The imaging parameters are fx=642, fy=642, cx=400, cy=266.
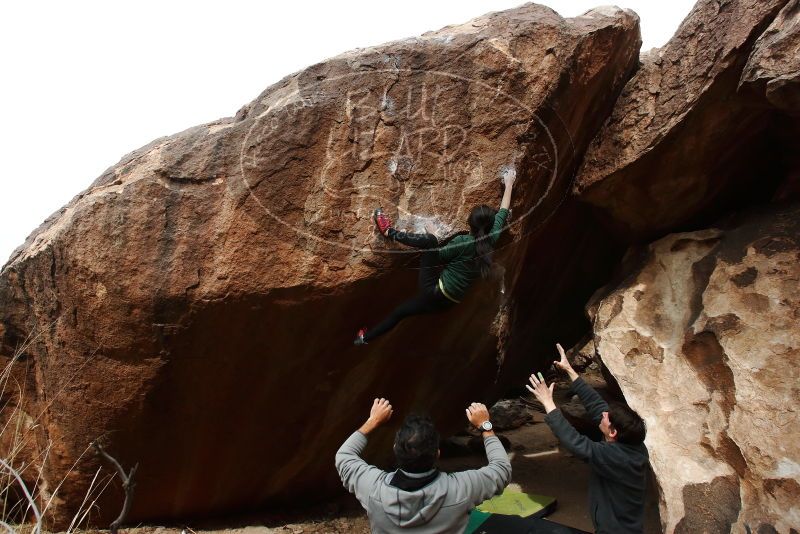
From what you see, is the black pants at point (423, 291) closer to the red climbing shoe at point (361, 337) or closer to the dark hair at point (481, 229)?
the red climbing shoe at point (361, 337)

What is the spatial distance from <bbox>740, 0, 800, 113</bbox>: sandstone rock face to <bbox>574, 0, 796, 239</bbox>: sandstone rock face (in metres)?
0.04

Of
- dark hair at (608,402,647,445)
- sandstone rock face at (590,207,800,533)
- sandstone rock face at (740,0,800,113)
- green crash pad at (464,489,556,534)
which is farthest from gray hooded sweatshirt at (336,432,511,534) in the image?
sandstone rock face at (740,0,800,113)

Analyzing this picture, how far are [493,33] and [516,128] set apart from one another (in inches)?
23.9

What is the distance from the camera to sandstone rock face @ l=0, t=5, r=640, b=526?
3.57 m

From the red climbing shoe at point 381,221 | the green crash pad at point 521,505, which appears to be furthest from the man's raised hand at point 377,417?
the green crash pad at point 521,505

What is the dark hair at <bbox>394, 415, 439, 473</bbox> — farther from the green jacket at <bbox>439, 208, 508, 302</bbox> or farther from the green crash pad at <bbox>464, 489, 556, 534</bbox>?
the green crash pad at <bbox>464, 489, 556, 534</bbox>

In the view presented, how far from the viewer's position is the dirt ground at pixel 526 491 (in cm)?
444

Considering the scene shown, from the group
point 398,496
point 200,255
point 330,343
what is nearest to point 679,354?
point 330,343

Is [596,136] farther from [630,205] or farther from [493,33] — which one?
[493,33]

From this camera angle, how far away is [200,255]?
354 centimetres

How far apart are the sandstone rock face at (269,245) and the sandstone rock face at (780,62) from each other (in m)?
0.87

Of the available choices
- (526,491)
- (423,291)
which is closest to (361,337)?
(423,291)

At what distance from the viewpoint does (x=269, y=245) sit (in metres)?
3.57

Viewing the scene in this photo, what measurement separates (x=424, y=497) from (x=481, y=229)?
1779mm
